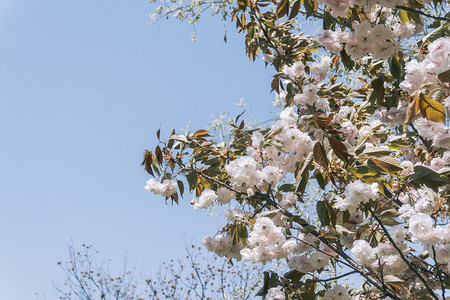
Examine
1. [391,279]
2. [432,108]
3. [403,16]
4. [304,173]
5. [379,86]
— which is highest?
[403,16]

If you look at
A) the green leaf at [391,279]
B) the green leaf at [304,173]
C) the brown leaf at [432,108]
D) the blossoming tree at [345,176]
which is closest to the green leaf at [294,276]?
the blossoming tree at [345,176]

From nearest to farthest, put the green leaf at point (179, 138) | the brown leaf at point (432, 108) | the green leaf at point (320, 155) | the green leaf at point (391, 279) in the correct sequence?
the brown leaf at point (432, 108), the green leaf at point (320, 155), the green leaf at point (391, 279), the green leaf at point (179, 138)

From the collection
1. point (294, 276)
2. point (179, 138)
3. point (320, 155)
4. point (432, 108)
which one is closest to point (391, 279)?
point (294, 276)

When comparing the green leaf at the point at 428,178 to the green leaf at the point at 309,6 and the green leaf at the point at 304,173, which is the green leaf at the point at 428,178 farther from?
the green leaf at the point at 309,6

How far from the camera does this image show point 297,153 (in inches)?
69.4

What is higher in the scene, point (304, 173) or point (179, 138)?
point (179, 138)

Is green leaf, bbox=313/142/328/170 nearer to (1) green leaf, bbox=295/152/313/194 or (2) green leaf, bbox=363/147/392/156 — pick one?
(1) green leaf, bbox=295/152/313/194

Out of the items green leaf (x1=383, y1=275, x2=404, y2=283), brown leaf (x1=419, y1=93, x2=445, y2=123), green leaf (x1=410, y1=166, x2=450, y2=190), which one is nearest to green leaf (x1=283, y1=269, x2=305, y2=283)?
green leaf (x1=383, y1=275, x2=404, y2=283)

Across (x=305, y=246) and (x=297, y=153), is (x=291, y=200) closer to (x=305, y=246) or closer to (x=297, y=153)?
(x=305, y=246)

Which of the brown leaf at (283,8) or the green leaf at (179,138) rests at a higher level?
the brown leaf at (283,8)

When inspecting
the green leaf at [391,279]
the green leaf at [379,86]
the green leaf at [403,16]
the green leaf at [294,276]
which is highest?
the green leaf at [403,16]

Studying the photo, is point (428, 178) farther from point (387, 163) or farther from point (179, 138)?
point (179, 138)

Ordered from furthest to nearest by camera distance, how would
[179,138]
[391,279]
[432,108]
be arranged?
[179,138] → [391,279] → [432,108]

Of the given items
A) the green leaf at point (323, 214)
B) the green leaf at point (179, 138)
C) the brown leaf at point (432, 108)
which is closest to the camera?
the brown leaf at point (432, 108)
